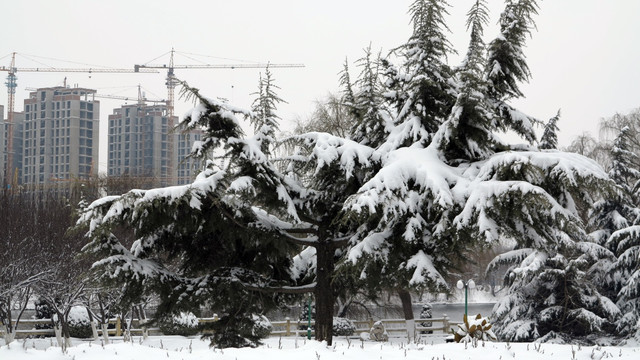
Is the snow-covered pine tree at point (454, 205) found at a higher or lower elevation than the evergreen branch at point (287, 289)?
higher

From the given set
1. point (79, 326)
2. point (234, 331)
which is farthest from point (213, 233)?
point (79, 326)

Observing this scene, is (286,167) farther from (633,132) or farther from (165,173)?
(165,173)

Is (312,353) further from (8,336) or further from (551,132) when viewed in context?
(551,132)

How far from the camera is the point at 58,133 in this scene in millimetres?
93625

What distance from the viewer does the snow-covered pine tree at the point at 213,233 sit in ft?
34.2

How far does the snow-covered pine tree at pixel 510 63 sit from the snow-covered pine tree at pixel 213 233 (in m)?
3.75

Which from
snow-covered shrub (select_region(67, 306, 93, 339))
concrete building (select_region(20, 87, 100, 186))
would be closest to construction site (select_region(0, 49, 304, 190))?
concrete building (select_region(20, 87, 100, 186))

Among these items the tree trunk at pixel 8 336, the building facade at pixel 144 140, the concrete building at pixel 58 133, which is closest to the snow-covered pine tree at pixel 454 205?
the tree trunk at pixel 8 336

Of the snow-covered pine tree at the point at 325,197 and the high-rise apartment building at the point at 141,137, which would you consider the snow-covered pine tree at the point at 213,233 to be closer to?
the snow-covered pine tree at the point at 325,197

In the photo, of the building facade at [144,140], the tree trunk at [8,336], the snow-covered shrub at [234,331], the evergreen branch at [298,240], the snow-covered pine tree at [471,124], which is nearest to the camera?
the snow-covered pine tree at [471,124]

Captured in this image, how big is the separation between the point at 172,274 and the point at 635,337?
15.4 m

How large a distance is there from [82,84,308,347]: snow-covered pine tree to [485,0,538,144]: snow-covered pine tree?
3.75 meters

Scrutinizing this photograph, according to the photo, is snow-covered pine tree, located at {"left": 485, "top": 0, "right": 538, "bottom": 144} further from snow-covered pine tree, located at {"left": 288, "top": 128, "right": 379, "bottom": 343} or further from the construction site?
the construction site

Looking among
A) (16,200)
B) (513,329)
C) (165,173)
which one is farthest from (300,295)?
(165,173)
